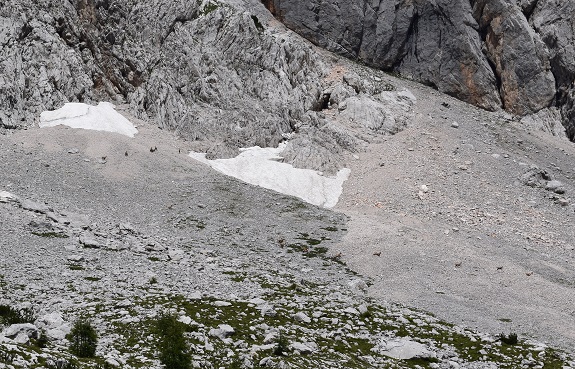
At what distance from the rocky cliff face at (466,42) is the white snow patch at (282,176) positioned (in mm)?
29733

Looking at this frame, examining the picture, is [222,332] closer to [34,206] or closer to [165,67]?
[34,206]

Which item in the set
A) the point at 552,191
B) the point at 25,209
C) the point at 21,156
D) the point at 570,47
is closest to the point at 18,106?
the point at 21,156

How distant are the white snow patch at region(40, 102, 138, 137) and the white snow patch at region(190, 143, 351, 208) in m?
6.54

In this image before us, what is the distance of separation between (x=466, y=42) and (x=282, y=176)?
37.7 metres

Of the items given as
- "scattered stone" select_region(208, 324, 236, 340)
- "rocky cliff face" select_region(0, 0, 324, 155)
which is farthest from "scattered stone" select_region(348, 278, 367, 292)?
"rocky cliff face" select_region(0, 0, 324, 155)

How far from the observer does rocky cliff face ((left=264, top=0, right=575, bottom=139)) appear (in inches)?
2672

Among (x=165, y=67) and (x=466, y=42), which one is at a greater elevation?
(x=466, y=42)

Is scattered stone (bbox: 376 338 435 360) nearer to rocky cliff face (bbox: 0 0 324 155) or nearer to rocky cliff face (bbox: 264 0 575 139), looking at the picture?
rocky cliff face (bbox: 0 0 324 155)

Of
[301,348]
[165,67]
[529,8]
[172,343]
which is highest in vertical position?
[529,8]

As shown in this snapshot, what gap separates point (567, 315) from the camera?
2612cm

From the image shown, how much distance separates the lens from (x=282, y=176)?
44500mm

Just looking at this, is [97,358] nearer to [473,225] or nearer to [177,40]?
[473,225]

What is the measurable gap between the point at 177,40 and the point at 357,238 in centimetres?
3294

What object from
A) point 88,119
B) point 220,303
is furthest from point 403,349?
point 88,119
